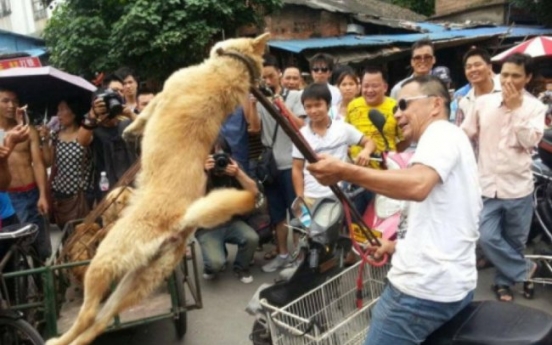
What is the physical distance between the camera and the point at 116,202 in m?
3.50

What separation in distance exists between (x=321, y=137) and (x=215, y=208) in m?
2.67

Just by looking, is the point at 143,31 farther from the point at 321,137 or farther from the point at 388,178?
the point at 388,178

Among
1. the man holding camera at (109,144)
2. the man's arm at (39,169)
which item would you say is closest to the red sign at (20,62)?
the man's arm at (39,169)

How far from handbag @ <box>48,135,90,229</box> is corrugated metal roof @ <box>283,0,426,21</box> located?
35.7 ft

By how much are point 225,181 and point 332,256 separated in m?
1.66

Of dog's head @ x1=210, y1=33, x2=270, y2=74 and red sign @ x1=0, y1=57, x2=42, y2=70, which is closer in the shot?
dog's head @ x1=210, y1=33, x2=270, y2=74

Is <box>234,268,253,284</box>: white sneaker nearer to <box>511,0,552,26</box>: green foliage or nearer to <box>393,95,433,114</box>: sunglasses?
<box>393,95,433,114</box>: sunglasses

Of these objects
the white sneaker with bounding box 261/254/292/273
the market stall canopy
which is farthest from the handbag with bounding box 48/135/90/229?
the white sneaker with bounding box 261/254/292/273

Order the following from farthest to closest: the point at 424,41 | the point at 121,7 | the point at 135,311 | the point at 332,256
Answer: the point at 121,7 → the point at 424,41 → the point at 135,311 → the point at 332,256

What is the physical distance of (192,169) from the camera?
209 cm

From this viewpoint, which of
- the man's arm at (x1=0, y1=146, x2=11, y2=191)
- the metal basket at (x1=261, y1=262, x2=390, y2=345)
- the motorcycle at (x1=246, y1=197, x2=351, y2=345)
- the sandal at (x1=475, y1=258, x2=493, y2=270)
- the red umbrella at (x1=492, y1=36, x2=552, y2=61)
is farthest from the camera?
the red umbrella at (x1=492, y1=36, x2=552, y2=61)

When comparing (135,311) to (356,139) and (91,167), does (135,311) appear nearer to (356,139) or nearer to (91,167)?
(91,167)

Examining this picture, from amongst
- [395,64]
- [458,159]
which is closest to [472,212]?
[458,159]

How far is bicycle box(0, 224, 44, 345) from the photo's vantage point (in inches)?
126
